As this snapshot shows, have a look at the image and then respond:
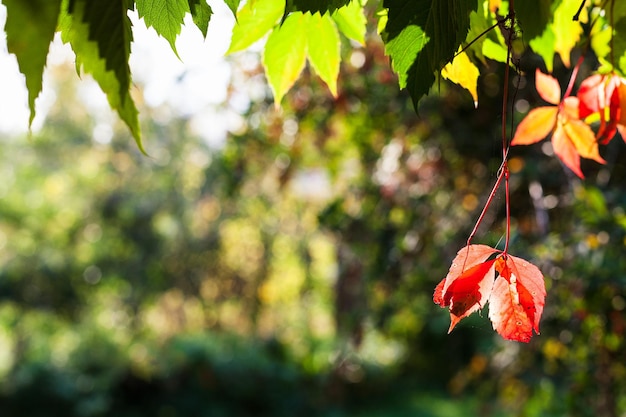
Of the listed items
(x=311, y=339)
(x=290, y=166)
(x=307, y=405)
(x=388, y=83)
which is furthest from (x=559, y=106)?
(x=311, y=339)

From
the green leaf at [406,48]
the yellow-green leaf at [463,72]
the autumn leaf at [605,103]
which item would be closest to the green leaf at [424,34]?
the green leaf at [406,48]

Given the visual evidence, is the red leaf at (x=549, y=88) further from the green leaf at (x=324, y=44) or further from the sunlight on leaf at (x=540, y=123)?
the green leaf at (x=324, y=44)

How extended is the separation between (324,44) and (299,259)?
→ 8.20 m

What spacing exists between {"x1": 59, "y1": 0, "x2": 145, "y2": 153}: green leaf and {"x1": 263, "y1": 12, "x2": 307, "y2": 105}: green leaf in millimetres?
331

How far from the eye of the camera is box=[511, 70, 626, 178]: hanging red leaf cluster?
1.93 feet

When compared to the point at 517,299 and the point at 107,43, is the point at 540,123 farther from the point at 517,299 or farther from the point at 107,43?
the point at 107,43

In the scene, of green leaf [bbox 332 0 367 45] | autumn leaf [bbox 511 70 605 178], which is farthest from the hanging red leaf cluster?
green leaf [bbox 332 0 367 45]

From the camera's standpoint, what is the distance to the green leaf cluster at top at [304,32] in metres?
0.29

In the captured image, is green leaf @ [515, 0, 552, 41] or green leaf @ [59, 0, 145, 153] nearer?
green leaf @ [59, 0, 145, 153]

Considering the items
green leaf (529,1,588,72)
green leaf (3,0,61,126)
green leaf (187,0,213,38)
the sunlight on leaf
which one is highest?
green leaf (3,0,61,126)

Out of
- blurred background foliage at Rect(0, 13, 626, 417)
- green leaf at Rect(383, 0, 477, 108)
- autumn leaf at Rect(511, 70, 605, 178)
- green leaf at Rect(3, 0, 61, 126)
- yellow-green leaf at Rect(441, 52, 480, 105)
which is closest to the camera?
green leaf at Rect(3, 0, 61, 126)

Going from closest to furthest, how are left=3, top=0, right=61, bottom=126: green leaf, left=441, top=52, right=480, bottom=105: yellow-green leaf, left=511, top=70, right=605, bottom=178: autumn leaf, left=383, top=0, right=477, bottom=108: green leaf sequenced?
1. left=3, top=0, right=61, bottom=126: green leaf
2. left=383, top=0, right=477, bottom=108: green leaf
3. left=441, top=52, right=480, bottom=105: yellow-green leaf
4. left=511, top=70, right=605, bottom=178: autumn leaf

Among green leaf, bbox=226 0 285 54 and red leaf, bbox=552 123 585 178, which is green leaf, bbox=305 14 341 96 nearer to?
green leaf, bbox=226 0 285 54

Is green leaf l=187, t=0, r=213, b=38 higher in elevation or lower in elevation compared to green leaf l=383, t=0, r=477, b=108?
higher
